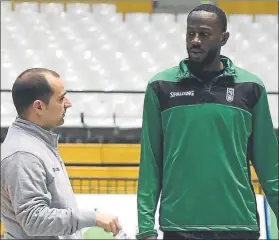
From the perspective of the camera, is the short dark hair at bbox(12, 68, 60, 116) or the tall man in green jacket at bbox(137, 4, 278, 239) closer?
the tall man in green jacket at bbox(137, 4, 278, 239)

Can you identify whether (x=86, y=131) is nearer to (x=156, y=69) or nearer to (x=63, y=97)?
(x=156, y=69)

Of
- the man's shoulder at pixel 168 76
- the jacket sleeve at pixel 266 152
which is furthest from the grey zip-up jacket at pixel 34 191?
the jacket sleeve at pixel 266 152

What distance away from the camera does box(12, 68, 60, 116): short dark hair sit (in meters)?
2.12

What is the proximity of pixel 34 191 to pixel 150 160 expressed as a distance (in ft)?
1.28

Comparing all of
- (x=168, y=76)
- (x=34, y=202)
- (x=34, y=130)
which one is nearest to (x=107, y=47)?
(x=34, y=130)

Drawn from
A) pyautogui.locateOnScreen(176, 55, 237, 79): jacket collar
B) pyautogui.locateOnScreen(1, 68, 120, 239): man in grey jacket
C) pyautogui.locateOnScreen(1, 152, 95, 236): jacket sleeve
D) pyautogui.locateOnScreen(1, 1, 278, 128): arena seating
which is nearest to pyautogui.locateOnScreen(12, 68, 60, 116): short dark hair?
pyautogui.locateOnScreen(1, 68, 120, 239): man in grey jacket

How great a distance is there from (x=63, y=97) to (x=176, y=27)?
7130 millimetres

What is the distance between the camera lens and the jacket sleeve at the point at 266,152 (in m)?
2.01

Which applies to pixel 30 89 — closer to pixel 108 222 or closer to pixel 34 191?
pixel 34 191

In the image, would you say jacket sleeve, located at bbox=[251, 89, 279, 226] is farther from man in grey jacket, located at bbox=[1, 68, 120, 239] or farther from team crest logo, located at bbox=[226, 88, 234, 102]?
man in grey jacket, located at bbox=[1, 68, 120, 239]

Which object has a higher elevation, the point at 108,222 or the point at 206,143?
the point at 206,143

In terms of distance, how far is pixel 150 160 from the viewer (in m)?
2.05

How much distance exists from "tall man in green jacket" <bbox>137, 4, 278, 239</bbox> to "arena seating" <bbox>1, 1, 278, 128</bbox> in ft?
18.0

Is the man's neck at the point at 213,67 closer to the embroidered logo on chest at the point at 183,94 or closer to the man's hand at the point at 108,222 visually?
the embroidered logo on chest at the point at 183,94
